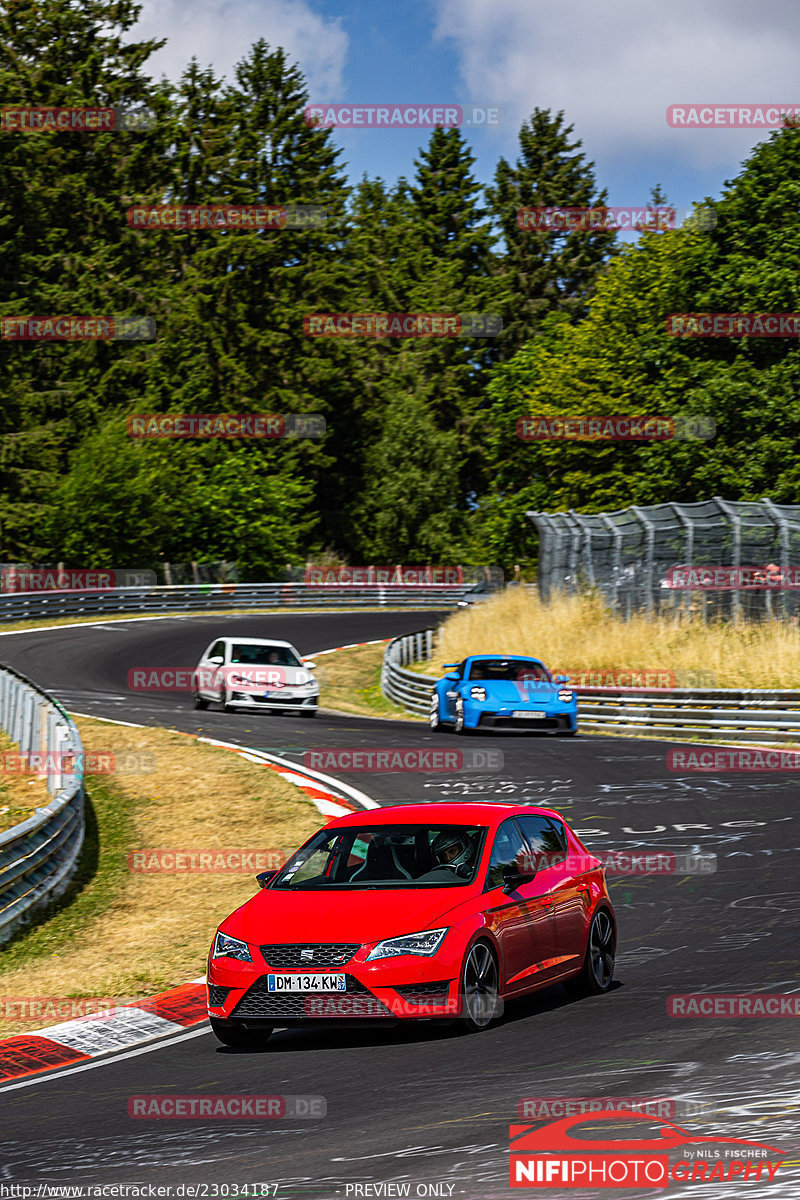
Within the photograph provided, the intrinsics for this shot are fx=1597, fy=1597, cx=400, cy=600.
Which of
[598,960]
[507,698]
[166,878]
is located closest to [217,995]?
[598,960]

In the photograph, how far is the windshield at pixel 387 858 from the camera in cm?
914

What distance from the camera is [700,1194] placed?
560 centimetres

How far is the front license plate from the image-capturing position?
830cm

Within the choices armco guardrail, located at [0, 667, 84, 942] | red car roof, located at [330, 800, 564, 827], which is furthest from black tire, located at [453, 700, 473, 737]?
red car roof, located at [330, 800, 564, 827]

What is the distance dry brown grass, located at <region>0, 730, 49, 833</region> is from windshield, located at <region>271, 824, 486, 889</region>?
8.28 metres

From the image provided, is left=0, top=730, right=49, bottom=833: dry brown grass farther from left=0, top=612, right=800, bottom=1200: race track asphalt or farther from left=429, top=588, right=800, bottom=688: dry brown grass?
left=429, top=588, right=800, bottom=688: dry brown grass

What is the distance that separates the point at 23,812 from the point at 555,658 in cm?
1858

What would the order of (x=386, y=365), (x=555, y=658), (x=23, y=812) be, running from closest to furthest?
(x=23, y=812) < (x=555, y=658) < (x=386, y=365)

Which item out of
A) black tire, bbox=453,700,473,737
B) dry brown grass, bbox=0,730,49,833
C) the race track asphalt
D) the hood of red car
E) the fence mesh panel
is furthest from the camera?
the fence mesh panel

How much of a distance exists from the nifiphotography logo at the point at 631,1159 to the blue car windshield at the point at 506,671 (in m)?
20.4

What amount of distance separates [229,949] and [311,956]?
577 mm

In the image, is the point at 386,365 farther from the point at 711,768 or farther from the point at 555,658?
the point at 711,768

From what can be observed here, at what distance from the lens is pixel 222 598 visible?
5966 cm

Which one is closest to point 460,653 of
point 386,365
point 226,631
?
point 226,631
